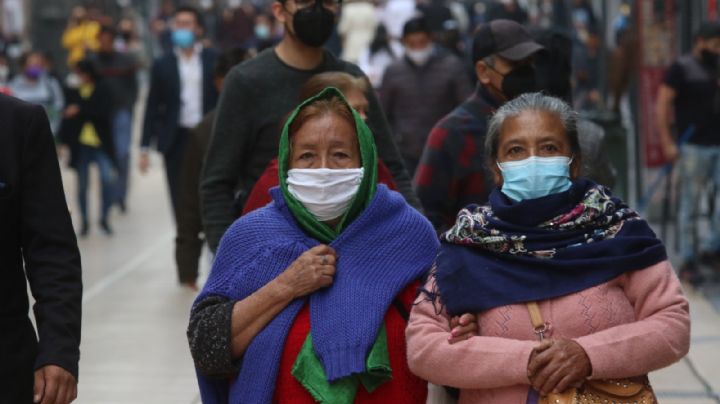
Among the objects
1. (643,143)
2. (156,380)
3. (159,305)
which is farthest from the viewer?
(643,143)

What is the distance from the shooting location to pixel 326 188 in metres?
4.20

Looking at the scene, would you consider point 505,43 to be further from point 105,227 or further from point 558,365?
point 105,227

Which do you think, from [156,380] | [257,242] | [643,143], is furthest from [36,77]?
[257,242]

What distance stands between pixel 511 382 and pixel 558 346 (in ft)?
0.50

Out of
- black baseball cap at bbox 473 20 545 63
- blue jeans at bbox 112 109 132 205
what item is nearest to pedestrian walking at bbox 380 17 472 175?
blue jeans at bbox 112 109 132 205

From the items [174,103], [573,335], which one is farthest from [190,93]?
[573,335]

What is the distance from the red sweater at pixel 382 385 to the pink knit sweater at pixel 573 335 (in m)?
0.14

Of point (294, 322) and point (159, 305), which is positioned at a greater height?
point (294, 322)

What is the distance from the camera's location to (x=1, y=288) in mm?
3998

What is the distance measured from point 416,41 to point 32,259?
346 inches

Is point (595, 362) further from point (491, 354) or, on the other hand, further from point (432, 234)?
point (432, 234)

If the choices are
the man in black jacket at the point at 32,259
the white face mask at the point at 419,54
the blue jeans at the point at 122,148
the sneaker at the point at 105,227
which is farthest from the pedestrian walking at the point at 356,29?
the man in black jacket at the point at 32,259

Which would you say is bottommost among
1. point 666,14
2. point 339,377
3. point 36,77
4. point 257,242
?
point 36,77

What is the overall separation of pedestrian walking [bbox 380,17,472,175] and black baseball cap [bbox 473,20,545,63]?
18.0 ft
